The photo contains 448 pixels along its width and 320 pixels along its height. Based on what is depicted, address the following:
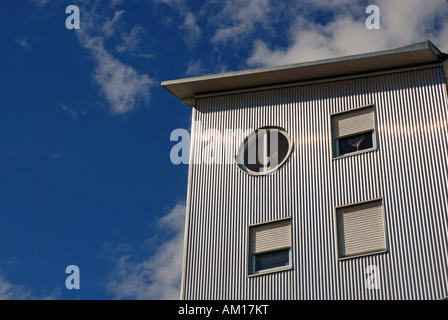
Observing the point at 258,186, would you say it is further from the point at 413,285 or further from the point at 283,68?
the point at 413,285

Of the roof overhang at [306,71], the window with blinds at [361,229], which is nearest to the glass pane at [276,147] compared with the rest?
the roof overhang at [306,71]

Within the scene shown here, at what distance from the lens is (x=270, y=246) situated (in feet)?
83.4

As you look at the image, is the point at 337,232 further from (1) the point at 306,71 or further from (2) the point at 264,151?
(1) the point at 306,71

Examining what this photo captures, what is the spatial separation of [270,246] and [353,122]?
5492 mm

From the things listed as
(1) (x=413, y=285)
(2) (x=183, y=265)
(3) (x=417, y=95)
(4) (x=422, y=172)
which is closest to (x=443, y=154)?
(4) (x=422, y=172)

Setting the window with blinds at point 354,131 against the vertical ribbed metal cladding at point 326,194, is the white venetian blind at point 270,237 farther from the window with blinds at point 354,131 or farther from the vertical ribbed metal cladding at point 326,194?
the window with blinds at point 354,131

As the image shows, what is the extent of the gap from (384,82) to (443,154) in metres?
3.89

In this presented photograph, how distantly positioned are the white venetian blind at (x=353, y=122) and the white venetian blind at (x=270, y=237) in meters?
3.90

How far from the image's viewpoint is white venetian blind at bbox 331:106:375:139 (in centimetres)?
2609

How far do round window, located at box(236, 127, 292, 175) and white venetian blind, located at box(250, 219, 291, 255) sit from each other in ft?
7.19

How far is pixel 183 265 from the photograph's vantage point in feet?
86.7

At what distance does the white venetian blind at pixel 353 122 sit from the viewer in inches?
1027

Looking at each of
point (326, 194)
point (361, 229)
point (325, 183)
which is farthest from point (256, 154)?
point (361, 229)

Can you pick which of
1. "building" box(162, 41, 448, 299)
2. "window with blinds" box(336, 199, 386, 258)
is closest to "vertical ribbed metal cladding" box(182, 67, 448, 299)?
"building" box(162, 41, 448, 299)
